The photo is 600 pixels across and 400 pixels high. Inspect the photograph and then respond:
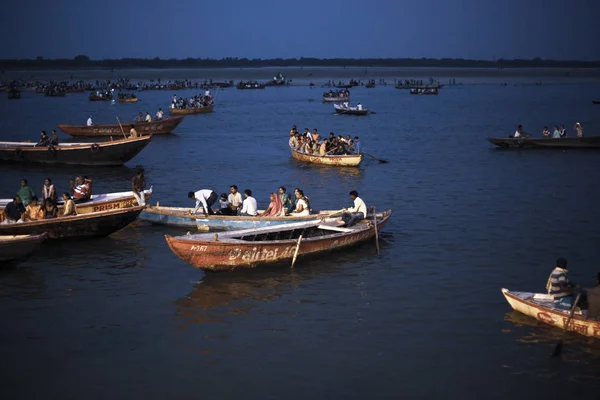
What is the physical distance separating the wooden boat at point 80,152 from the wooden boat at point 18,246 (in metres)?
17.4

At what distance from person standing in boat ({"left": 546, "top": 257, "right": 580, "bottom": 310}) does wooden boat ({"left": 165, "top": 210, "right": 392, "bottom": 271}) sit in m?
6.48

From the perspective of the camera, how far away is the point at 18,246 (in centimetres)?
1808

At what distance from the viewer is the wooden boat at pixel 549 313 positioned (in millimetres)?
13731

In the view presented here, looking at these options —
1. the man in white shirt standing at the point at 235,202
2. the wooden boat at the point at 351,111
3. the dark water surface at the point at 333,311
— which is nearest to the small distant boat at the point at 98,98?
the wooden boat at the point at 351,111

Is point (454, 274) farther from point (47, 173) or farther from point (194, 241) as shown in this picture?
point (47, 173)

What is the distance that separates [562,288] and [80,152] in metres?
26.9

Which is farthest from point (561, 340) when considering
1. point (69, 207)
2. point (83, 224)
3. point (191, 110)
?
point (191, 110)

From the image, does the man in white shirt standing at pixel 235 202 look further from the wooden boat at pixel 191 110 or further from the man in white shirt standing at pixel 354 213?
the wooden boat at pixel 191 110

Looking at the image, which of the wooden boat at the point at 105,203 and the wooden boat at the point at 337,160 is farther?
the wooden boat at the point at 337,160

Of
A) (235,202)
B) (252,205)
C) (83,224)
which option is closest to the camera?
(83,224)

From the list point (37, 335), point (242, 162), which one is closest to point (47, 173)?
point (242, 162)

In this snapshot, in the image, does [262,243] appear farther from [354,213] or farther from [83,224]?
[83,224]

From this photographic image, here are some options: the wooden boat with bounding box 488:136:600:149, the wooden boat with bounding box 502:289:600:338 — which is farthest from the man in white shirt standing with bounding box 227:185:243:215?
the wooden boat with bounding box 488:136:600:149

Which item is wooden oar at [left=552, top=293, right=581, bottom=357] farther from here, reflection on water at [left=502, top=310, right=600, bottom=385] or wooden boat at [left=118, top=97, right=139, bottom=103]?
wooden boat at [left=118, top=97, right=139, bottom=103]
